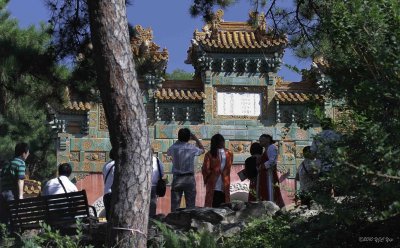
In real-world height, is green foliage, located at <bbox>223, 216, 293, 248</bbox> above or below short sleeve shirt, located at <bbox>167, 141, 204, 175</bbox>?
below

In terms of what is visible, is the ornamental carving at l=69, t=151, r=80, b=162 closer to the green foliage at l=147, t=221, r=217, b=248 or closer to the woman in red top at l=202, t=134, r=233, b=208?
the woman in red top at l=202, t=134, r=233, b=208

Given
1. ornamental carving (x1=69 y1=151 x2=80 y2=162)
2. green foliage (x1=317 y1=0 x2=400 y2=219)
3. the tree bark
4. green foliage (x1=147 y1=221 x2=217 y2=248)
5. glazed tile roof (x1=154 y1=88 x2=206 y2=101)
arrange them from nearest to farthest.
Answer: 1. green foliage (x1=317 y1=0 x2=400 y2=219)
2. green foliage (x1=147 y1=221 x2=217 y2=248)
3. the tree bark
4. ornamental carving (x1=69 y1=151 x2=80 y2=162)
5. glazed tile roof (x1=154 y1=88 x2=206 y2=101)

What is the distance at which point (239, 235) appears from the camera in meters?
7.43

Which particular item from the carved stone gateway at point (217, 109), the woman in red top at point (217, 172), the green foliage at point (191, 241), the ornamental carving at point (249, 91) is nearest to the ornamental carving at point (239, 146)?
the carved stone gateway at point (217, 109)

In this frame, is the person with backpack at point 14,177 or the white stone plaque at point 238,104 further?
the white stone plaque at point 238,104

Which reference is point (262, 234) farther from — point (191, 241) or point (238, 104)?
point (238, 104)

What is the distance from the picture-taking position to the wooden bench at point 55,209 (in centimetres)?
858

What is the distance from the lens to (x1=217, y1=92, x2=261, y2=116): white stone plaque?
21.7 meters

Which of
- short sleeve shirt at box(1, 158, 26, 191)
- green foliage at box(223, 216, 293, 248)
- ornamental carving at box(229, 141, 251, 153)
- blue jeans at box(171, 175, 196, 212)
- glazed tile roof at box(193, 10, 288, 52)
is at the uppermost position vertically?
glazed tile roof at box(193, 10, 288, 52)

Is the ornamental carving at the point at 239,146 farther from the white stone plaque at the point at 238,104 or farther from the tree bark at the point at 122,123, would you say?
the tree bark at the point at 122,123

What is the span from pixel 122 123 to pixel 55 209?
2379 mm

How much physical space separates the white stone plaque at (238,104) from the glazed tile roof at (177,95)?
0.54 m

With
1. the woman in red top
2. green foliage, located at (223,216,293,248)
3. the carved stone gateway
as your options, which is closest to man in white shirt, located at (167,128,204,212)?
the woman in red top

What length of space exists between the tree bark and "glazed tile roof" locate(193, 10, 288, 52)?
47.0 feet
